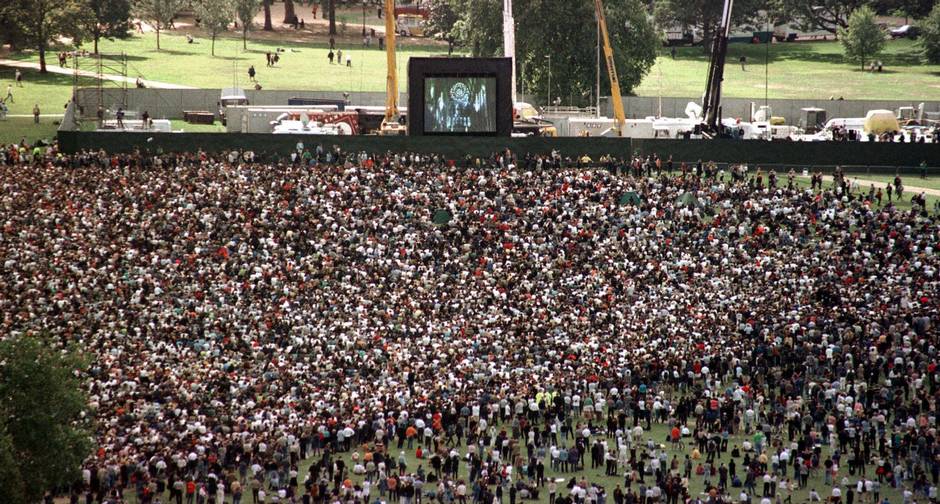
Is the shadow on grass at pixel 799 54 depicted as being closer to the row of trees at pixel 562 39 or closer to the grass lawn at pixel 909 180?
the row of trees at pixel 562 39

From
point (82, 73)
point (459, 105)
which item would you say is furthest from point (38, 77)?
point (459, 105)

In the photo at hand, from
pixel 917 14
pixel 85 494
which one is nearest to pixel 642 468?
pixel 85 494

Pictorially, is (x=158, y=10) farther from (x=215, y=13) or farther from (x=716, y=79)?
(x=716, y=79)

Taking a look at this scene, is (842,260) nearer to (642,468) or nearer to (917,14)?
(642,468)

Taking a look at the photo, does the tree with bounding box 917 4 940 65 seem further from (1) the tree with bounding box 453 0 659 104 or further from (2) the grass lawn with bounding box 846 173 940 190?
(2) the grass lawn with bounding box 846 173 940 190

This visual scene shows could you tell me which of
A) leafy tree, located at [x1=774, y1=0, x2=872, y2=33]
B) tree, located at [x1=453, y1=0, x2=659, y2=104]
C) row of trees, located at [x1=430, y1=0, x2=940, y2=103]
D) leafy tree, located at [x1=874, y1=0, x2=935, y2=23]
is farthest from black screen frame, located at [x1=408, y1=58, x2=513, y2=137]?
leafy tree, located at [x1=874, y1=0, x2=935, y2=23]

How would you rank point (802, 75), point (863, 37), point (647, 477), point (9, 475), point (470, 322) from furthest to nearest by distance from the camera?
point (863, 37) → point (802, 75) → point (470, 322) → point (647, 477) → point (9, 475)
